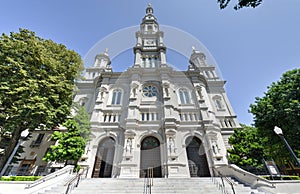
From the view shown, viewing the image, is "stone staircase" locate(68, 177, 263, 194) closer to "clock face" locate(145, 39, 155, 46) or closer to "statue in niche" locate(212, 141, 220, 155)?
"statue in niche" locate(212, 141, 220, 155)

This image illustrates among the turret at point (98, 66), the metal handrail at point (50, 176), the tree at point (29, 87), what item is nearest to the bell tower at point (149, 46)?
the turret at point (98, 66)

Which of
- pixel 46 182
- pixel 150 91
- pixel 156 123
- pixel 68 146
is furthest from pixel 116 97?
pixel 46 182

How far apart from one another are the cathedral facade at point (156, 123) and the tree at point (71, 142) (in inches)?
94.5

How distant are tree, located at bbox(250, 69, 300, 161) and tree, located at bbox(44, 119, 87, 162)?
1674 centimetres

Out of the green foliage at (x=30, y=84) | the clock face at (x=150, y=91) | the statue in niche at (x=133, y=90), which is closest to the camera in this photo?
the green foliage at (x=30, y=84)

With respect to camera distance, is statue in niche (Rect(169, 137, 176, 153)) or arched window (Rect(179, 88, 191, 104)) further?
arched window (Rect(179, 88, 191, 104))

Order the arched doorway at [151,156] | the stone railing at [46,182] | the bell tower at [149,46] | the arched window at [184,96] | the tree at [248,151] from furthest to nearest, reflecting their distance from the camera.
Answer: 1. the bell tower at [149,46]
2. the arched window at [184,96]
3. the arched doorway at [151,156]
4. the tree at [248,151]
5. the stone railing at [46,182]

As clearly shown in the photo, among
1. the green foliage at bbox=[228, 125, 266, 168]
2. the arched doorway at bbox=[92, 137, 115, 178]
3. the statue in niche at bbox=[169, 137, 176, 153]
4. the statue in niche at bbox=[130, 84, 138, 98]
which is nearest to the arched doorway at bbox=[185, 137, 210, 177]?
the statue in niche at bbox=[169, 137, 176, 153]

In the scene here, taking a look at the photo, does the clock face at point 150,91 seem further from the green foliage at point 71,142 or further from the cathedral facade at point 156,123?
the green foliage at point 71,142

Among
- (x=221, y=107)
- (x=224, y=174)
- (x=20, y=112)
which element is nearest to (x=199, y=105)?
(x=221, y=107)

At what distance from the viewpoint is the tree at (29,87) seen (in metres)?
10.6

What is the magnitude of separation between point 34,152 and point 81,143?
8906 mm

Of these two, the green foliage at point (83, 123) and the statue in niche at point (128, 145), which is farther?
the statue in niche at point (128, 145)

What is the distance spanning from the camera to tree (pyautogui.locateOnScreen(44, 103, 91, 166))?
12135 mm
